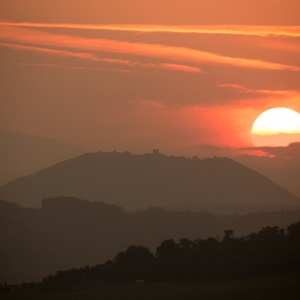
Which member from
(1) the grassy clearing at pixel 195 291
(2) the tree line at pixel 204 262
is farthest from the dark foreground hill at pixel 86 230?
(1) the grassy clearing at pixel 195 291

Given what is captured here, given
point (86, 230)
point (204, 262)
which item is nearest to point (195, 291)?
point (204, 262)

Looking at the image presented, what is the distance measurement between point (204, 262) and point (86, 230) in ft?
377

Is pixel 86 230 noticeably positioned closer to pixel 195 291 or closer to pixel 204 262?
pixel 204 262

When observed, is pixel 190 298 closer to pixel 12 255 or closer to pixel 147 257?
pixel 147 257

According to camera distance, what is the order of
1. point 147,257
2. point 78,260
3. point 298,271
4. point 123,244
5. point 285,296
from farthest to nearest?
point 123,244 → point 78,260 → point 147,257 → point 298,271 → point 285,296

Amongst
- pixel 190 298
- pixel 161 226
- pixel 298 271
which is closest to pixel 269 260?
pixel 298 271

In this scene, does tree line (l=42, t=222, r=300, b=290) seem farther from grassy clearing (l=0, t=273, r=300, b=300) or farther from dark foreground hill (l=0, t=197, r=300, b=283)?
dark foreground hill (l=0, t=197, r=300, b=283)

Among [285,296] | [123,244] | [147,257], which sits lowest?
[285,296]

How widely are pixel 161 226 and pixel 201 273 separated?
114806 mm

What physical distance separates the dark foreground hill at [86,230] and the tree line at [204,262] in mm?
68641

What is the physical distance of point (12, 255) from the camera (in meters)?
152

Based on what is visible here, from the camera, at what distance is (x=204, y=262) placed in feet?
212

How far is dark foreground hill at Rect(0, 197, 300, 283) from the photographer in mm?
149000

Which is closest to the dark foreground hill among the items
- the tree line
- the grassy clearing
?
the tree line
